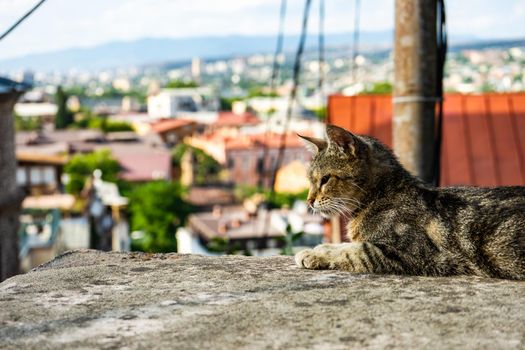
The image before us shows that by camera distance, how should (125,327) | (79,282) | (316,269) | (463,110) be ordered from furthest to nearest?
(463,110) → (316,269) → (79,282) → (125,327)

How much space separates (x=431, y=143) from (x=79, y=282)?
85.0 inches

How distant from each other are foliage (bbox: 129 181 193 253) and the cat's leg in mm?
42619

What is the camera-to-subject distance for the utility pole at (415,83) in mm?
3971

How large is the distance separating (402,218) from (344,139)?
14.3 inches

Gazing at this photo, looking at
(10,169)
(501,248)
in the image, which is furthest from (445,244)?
(10,169)

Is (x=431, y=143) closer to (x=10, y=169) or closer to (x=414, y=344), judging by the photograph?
(x=414, y=344)

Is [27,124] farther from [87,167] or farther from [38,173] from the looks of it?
[38,173]

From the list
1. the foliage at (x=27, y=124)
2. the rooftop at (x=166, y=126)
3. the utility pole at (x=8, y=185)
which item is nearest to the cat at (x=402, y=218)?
the utility pole at (x=8, y=185)

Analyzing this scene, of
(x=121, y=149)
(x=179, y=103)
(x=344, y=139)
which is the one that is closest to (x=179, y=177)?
(x=121, y=149)

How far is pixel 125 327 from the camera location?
6.92 ft

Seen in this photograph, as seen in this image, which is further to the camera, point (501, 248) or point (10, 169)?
point (10, 169)

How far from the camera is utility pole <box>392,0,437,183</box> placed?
3971 mm

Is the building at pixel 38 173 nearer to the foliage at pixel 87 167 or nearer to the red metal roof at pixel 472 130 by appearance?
the foliage at pixel 87 167

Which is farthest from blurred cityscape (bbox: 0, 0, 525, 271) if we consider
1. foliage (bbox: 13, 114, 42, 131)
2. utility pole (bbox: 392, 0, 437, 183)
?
utility pole (bbox: 392, 0, 437, 183)
